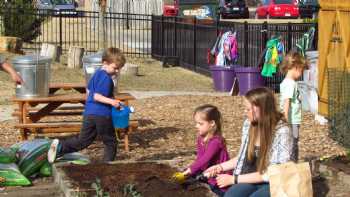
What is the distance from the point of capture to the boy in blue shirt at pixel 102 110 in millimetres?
8383

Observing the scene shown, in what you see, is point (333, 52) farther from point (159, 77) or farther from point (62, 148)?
point (159, 77)

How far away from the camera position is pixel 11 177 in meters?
7.80

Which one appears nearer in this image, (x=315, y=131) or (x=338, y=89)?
(x=338, y=89)

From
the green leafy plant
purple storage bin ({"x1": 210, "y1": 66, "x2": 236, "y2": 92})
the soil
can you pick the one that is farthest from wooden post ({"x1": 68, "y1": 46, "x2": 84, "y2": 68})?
the soil

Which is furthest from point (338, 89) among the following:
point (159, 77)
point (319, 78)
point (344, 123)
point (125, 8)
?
point (125, 8)

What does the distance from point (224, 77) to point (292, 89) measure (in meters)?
8.81

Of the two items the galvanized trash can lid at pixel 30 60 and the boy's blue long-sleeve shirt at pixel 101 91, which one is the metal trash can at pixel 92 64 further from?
the boy's blue long-sleeve shirt at pixel 101 91

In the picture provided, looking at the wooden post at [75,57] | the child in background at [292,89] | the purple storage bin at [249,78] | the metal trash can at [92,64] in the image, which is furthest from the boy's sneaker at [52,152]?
the wooden post at [75,57]

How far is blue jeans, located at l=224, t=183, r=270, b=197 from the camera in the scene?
5.93 m

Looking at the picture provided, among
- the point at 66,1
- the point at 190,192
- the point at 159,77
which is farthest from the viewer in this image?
the point at 66,1

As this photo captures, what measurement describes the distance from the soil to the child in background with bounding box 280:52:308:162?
1255 mm

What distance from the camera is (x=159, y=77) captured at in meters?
19.5

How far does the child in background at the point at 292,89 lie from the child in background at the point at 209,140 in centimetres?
154

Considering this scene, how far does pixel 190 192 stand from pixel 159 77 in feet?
42.5
